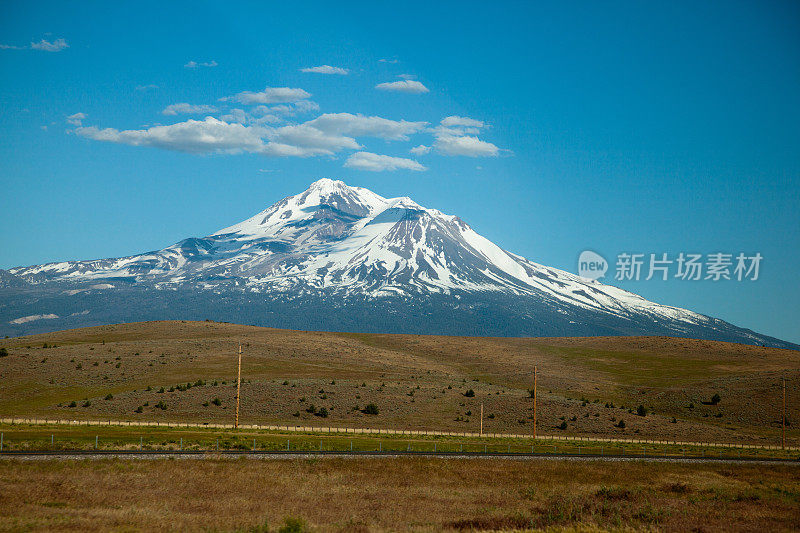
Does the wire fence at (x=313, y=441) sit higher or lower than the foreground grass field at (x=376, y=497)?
lower

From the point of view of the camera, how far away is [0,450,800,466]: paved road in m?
48.9

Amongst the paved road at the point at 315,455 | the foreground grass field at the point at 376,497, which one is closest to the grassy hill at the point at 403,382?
the paved road at the point at 315,455

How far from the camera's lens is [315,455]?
5612cm

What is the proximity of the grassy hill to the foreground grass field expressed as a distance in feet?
140

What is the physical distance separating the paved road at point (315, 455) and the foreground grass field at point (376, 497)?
280cm

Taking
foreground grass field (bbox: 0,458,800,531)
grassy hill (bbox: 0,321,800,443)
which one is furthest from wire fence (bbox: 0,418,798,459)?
foreground grass field (bbox: 0,458,800,531)

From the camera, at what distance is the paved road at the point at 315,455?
1924 inches

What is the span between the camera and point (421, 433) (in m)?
82.8

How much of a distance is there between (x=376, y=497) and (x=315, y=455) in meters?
15.5

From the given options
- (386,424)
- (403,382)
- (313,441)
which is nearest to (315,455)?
(313,441)

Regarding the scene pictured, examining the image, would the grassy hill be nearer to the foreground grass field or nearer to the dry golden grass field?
the dry golden grass field

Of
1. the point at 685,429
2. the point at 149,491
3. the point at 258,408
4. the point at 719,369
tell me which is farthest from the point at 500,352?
the point at 149,491

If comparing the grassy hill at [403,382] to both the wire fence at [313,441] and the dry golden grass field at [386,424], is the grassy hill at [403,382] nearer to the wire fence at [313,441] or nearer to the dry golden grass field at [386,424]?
the dry golden grass field at [386,424]

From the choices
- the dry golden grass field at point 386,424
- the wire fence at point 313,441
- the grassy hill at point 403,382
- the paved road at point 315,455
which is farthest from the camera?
the grassy hill at point 403,382
